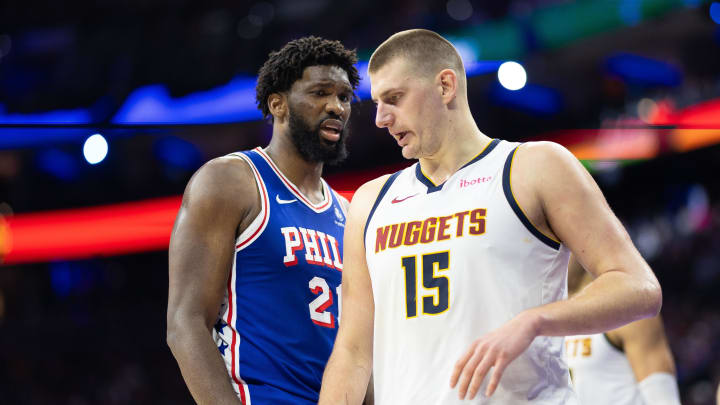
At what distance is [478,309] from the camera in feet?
8.63

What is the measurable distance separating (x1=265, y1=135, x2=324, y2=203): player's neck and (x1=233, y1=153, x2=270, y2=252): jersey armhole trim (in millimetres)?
222

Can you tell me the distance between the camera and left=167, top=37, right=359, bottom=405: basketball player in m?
3.33

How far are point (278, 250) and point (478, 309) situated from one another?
117 cm

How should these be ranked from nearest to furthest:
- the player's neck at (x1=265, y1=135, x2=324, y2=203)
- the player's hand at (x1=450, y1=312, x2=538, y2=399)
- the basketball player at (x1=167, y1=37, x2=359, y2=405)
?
1. the player's hand at (x1=450, y1=312, x2=538, y2=399)
2. the basketball player at (x1=167, y1=37, x2=359, y2=405)
3. the player's neck at (x1=265, y1=135, x2=324, y2=203)

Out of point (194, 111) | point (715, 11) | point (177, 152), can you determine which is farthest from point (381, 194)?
point (715, 11)

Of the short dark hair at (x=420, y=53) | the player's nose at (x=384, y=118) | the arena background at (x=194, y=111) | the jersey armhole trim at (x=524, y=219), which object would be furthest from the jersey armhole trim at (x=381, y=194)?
the arena background at (x=194, y=111)

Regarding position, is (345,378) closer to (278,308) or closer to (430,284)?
(430,284)

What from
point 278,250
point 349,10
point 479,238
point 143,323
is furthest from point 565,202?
point 143,323

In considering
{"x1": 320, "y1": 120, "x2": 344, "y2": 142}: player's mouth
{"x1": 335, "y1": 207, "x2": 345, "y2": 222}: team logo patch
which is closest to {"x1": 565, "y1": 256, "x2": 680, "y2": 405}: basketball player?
{"x1": 335, "y1": 207, "x2": 345, "y2": 222}: team logo patch

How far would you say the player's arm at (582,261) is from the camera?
2295 millimetres

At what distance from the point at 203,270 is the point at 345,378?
82 centimetres

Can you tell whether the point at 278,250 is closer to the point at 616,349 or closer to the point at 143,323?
the point at 616,349

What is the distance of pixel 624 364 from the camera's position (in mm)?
4637

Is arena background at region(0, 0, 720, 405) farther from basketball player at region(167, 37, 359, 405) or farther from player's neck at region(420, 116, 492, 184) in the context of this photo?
player's neck at region(420, 116, 492, 184)
